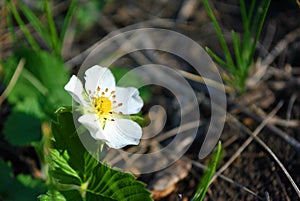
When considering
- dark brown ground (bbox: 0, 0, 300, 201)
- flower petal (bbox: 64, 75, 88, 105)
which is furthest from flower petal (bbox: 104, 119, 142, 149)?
dark brown ground (bbox: 0, 0, 300, 201)

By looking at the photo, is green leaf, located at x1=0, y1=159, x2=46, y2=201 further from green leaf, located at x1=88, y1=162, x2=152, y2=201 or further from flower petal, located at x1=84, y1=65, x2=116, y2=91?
flower petal, located at x1=84, y1=65, x2=116, y2=91

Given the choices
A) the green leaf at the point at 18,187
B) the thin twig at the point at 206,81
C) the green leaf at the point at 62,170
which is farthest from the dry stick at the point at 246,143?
the green leaf at the point at 18,187

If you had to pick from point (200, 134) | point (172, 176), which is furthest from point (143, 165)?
point (200, 134)

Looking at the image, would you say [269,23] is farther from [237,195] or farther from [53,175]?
[53,175]

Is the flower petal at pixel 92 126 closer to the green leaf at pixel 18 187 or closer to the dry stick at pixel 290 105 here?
the green leaf at pixel 18 187

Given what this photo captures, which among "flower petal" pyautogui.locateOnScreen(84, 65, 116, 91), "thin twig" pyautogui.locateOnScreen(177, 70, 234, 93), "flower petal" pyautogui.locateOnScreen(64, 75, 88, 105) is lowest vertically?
"flower petal" pyautogui.locateOnScreen(64, 75, 88, 105)
